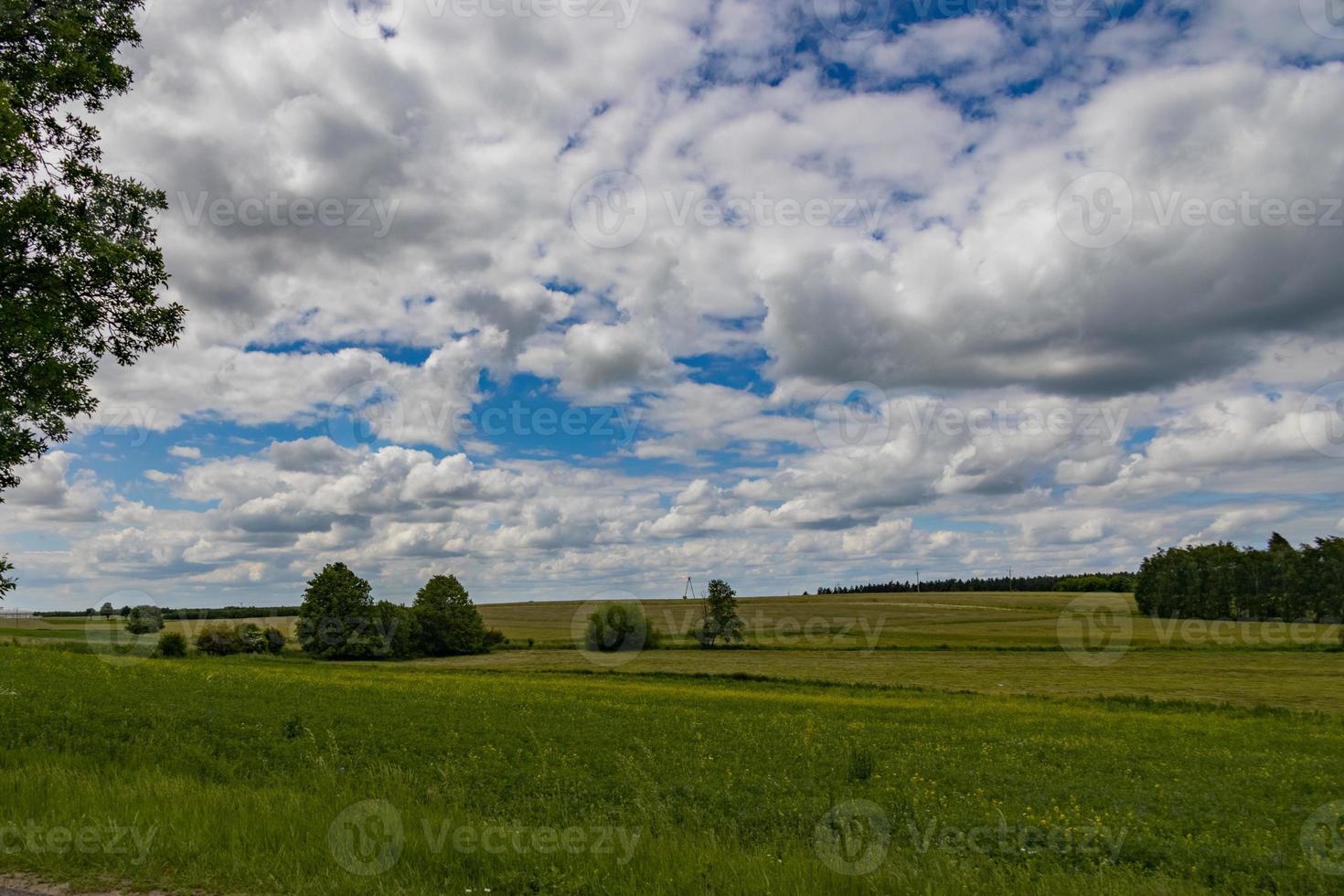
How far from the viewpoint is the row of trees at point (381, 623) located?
3673 inches

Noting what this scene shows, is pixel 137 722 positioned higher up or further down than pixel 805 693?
higher up

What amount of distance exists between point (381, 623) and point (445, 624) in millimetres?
7758

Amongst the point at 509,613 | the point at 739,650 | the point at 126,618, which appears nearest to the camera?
the point at 739,650

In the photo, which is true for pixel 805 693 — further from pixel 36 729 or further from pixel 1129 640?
pixel 1129 640

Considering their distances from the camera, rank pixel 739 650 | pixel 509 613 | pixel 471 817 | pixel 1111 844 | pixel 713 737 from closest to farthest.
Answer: pixel 471 817
pixel 1111 844
pixel 713 737
pixel 739 650
pixel 509 613

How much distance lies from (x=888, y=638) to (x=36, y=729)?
95.6 metres

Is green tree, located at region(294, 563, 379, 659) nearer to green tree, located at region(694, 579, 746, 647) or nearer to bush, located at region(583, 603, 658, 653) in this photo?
bush, located at region(583, 603, 658, 653)

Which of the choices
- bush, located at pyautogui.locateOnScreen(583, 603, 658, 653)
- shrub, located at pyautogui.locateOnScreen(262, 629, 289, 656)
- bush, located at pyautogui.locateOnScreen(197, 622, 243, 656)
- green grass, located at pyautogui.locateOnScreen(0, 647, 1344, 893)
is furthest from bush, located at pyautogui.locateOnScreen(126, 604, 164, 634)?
green grass, located at pyautogui.locateOnScreen(0, 647, 1344, 893)

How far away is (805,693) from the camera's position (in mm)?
51625

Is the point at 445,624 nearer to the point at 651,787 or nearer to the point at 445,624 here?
the point at 445,624

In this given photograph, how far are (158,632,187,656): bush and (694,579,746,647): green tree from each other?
57337mm

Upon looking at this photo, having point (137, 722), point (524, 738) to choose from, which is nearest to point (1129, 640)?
point (524, 738)

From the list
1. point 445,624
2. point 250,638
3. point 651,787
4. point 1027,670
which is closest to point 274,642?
point 250,638

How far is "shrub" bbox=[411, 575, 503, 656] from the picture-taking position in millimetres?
98000
